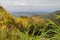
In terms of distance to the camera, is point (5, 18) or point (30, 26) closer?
point (30, 26)

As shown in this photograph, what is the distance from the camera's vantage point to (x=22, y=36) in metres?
6.43

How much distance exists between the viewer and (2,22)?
7762 millimetres

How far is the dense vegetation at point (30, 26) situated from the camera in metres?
6.74

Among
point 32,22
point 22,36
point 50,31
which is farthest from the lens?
point 32,22

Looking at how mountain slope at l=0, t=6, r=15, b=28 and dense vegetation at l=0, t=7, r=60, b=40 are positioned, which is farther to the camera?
mountain slope at l=0, t=6, r=15, b=28

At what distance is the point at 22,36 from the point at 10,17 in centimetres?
201

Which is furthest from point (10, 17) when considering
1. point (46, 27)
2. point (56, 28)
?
point (56, 28)

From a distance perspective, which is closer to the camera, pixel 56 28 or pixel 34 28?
pixel 56 28

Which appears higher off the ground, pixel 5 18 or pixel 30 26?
pixel 5 18

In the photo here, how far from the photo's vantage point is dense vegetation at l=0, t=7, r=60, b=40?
674cm

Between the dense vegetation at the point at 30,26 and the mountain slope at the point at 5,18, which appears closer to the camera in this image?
the dense vegetation at the point at 30,26

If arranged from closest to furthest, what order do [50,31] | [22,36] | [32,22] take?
[22,36] → [50,31] → [32,22]

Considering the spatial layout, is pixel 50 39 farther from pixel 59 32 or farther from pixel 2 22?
pixel 2 22

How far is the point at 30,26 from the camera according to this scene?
7.75 metres
